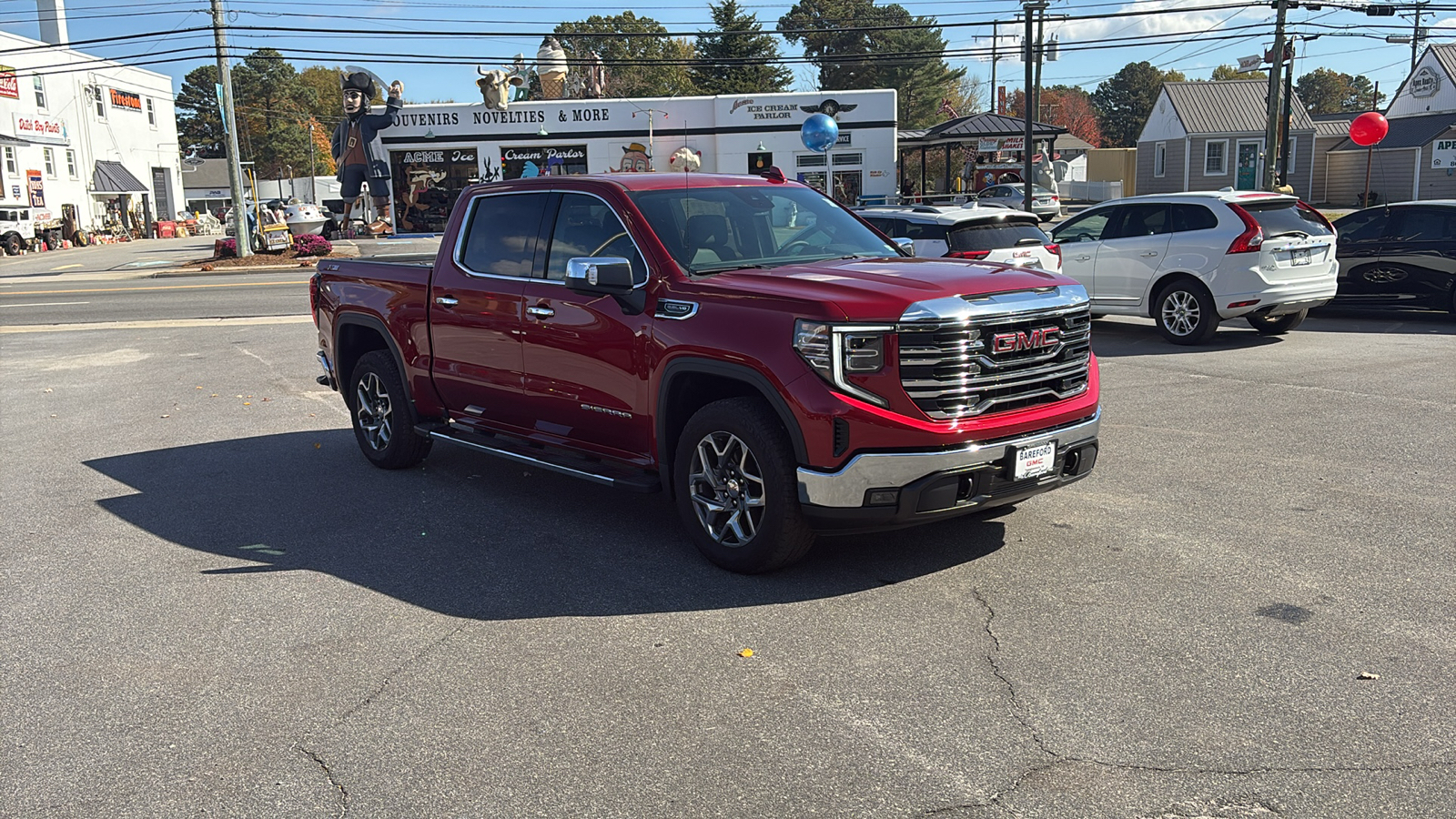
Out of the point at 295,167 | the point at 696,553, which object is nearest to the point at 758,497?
the point at 696,553

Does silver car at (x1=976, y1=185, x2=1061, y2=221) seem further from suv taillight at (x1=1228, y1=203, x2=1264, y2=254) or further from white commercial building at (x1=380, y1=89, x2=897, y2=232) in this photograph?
suv taillight at (x1=1228, y1=203, x2=1264, y2=254)

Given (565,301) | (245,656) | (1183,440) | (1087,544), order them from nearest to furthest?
1. (245,656)
2. (1087,544)
3. (565,301)
4. (1183,440)

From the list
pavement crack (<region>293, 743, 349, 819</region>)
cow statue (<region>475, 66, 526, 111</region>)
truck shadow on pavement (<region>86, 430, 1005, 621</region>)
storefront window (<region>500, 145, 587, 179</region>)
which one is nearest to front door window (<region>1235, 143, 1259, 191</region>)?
storefront window (<region>500, 145, 587, 179</region>)

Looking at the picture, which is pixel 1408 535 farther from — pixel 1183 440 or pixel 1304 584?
pixel 1183 440

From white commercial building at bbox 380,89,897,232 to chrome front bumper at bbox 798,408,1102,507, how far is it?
37.6m

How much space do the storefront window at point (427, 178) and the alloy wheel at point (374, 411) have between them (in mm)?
36157

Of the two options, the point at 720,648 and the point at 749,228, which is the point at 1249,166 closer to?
the point at 749,228

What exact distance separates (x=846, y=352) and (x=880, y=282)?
0.51 m

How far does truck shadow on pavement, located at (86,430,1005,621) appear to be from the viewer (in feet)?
17.7

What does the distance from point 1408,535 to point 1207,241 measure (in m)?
7.10

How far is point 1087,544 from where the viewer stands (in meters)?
5.88

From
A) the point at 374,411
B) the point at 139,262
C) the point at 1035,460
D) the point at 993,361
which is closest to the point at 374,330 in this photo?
the point at 374,411

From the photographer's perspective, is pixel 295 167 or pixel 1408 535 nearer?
pixel 1408 535

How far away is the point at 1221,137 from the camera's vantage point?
183ft
